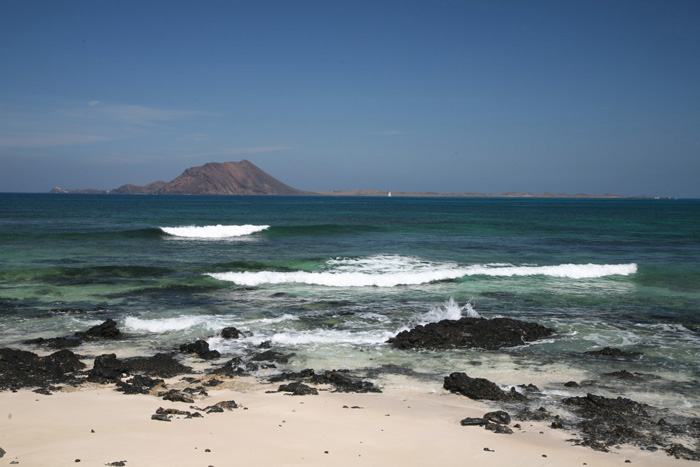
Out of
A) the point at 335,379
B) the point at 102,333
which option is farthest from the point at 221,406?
the point at 102,333

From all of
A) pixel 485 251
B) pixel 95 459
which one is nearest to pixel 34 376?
pixel 95 459

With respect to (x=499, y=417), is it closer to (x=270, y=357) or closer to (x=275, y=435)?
(x=275, y=435)

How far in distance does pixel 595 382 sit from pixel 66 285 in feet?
52.8

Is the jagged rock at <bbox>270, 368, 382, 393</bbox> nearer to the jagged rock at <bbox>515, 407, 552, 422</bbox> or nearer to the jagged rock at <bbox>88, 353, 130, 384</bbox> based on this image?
the jagged rock at <bbox>515, 407, 552, 422</bbox>

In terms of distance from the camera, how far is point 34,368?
8242 millimetres

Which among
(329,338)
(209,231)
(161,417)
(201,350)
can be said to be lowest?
(329,338)

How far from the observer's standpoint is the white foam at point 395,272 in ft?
61.1

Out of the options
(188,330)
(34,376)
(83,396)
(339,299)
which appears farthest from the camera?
(339,299)

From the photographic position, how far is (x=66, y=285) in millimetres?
16922

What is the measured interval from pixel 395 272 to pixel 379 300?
5.22 meters

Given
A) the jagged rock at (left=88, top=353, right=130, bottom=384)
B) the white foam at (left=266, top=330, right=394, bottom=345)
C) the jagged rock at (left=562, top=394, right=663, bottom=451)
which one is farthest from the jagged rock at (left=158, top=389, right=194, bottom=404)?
the jagged rock at (left=562, top=394, right=663, bottom=451)

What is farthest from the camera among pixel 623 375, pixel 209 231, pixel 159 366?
pixel 209 231

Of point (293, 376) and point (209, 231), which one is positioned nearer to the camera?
point (293, 376)

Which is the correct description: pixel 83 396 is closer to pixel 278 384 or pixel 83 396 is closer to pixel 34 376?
pixel 34 376
